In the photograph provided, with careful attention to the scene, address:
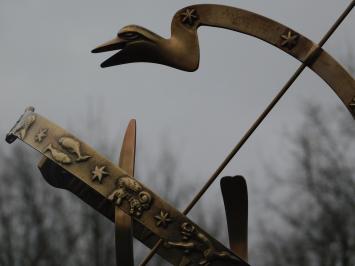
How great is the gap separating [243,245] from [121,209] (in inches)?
53.7

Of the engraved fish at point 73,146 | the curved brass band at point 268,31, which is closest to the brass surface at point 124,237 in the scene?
the engraved fish at point 73,146

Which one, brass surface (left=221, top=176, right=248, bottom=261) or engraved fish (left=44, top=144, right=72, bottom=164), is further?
brass surface (left=221, top=176, right=248, bottom=261)

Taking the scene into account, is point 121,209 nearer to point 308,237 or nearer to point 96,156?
point 96,156

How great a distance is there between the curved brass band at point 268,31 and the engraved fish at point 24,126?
4.88 ft

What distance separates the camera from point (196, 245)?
5.18 m

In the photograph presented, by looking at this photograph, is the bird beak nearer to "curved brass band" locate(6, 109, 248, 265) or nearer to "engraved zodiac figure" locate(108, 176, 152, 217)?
"curved brass band" locate(6, 109, 248, 265)

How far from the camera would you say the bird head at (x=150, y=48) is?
5.56m

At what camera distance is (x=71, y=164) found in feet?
17.7

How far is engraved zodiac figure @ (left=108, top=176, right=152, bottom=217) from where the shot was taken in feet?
17.1

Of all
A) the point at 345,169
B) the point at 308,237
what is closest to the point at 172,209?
the point at 345,169

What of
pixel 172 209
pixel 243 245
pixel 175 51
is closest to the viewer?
pixel 172 209

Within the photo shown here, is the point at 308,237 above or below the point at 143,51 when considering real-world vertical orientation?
below

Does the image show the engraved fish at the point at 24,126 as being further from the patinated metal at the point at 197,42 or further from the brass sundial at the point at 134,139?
the patinated metal at the point at 197,42

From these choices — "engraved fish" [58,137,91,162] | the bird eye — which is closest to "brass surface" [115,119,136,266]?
"engraved fish" [58,137,91,162]
